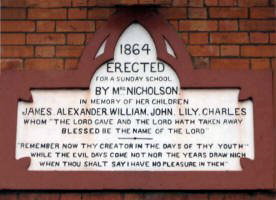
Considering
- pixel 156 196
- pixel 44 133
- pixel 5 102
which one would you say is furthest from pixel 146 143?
Answer: pixel 5 102

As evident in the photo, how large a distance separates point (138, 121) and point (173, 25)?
25.3 inches

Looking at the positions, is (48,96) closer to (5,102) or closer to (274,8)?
(5,102)

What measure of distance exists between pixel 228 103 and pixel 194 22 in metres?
0.55

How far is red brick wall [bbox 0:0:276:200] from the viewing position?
4.14m

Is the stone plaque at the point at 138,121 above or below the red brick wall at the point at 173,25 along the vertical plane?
below

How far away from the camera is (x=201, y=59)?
413cm

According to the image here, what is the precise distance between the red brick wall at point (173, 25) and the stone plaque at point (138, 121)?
0.08 metres

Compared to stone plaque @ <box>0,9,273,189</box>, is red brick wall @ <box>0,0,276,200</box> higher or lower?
higher

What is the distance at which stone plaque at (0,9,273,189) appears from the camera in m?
3.96

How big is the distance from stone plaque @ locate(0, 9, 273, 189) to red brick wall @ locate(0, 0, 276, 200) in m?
0.08

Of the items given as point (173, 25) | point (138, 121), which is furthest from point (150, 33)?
point (138, 121)

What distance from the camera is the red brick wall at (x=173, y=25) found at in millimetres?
4141

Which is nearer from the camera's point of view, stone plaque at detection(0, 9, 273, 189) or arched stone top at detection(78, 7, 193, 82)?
stone plaque at detection(0, 9, 273, 189)

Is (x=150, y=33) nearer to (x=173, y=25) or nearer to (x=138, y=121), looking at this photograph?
(x=173, y=25)
